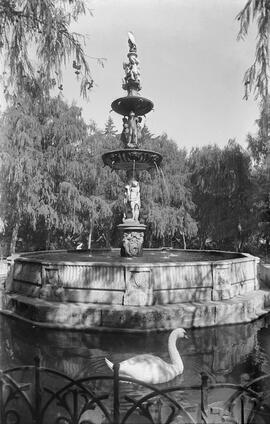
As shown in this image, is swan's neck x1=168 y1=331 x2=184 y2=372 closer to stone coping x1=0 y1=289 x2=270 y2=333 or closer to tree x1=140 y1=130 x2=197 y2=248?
stone coping x1=0 y1=289 x2=270 y2=333

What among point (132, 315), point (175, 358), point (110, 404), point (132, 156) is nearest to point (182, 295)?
point (132, 315)

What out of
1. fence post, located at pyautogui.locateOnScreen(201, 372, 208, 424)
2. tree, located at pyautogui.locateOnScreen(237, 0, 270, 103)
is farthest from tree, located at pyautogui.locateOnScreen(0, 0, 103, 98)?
Answer: fence post, located at pyautogui.locateOnScreen(201, 372, 208, 424)

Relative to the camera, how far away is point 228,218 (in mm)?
32812

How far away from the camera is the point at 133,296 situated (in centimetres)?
940

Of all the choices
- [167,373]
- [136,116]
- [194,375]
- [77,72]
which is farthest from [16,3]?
[136,116]

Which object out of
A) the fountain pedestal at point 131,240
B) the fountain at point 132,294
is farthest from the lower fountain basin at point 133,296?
the fountain pedestal at point 131,240

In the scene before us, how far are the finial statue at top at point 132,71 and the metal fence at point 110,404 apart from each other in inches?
477

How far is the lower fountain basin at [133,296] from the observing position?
A: 29.4 feet

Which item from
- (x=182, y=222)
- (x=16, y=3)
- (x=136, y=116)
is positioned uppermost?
(x=136, y=116)

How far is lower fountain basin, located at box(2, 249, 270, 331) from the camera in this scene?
29.4 feet

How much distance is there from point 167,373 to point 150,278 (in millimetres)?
3916

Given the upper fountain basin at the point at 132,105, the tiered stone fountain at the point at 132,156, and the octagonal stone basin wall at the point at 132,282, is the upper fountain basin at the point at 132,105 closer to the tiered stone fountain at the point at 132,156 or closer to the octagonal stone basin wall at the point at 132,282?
the tiered stone fountain at the point at 132,156

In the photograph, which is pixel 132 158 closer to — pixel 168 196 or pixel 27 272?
pixel 27 272

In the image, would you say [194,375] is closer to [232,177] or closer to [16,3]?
[16,3]
